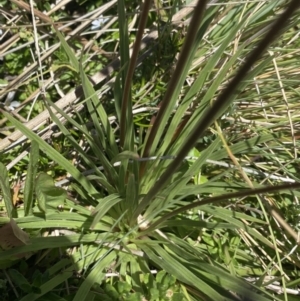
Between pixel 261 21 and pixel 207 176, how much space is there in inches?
18.5

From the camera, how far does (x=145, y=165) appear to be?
1087 mm

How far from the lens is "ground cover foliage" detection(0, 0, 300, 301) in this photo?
3.27 ft

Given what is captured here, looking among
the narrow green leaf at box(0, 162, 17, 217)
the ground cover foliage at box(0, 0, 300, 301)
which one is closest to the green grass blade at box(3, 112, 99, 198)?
the ground cover foliage at box(0, 0, 300, 301)

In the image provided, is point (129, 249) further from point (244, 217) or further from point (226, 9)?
point (226, 9)

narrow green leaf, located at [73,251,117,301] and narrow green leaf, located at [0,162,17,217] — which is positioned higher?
narrow green leaf, located at [0,162,17,217]

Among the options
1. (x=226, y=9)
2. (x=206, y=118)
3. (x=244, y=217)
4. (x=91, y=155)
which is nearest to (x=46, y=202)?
(x=91, y=155)

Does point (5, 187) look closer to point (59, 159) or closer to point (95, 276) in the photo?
point (59, 159)

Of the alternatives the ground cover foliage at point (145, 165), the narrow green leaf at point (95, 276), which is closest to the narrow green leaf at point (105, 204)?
the ground cover foliage at point (145, 165)

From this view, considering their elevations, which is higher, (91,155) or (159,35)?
(159,35)

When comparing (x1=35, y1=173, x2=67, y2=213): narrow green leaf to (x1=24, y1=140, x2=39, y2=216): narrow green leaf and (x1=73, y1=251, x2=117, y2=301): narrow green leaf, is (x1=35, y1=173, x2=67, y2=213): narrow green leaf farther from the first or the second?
(x1=73, y1=251, x2=117, y2=301): narrow green leaf

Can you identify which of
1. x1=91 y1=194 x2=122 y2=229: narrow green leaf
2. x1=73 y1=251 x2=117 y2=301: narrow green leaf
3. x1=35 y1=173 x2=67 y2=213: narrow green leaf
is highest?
x1=35 y1=173 x2=67 y2=213: narrow green leaf

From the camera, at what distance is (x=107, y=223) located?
42.6 inches

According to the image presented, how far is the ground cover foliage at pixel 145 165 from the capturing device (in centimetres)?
100

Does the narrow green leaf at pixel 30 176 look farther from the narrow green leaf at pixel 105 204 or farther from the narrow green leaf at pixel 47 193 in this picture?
the narrow green leaf at pixel 105 204
